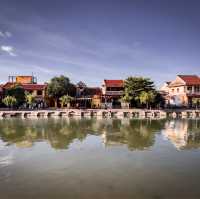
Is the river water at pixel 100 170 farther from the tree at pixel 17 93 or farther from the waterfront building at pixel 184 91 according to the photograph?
the waterfront building at pixel 184 91

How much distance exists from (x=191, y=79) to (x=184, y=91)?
3.60m

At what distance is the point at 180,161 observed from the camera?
12219 millimetres

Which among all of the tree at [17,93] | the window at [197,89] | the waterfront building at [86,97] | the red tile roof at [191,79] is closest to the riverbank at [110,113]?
the tree at [17,93]

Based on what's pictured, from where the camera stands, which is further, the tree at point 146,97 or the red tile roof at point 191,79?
the red tile roof at point 191,79

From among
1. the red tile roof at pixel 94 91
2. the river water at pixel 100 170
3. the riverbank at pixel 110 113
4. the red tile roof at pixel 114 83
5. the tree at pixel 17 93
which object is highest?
the red tile roof at pixel 114 83

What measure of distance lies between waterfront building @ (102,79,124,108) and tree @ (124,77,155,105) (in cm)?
577

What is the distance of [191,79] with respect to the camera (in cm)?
5516

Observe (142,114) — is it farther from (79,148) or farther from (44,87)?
(79,148)

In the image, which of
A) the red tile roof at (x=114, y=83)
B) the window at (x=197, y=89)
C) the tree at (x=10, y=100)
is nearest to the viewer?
the tree at (x=10, y=100)

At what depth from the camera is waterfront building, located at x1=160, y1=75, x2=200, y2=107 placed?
2079 inches

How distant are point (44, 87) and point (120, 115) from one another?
19965 millimetres

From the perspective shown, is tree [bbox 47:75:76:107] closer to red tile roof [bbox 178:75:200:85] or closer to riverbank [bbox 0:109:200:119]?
riverbank [bbox 0:109:200:119]

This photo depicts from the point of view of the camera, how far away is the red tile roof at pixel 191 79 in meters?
53.7

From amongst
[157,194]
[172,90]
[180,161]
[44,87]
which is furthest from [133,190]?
[172,90]
